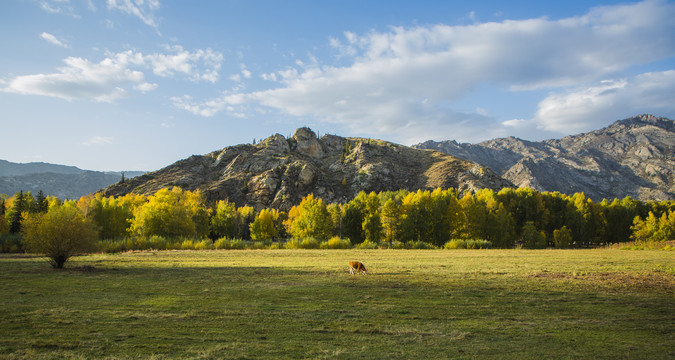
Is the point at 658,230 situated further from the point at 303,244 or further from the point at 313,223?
the point at 303,244

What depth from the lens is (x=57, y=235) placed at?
25375mm

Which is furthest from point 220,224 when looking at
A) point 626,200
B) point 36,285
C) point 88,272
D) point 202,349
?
point 626,200

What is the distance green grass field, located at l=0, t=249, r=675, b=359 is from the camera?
8.59 metres

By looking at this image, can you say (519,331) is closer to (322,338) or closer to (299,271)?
(322,338)

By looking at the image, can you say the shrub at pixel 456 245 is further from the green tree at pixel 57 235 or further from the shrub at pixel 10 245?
the shrub at pixel 10 245

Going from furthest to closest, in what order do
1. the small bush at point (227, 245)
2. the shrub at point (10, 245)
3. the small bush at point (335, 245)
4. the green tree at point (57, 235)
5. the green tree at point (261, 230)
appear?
the green tree at point (261, 230) → the small bush at point (335, 245) → the small bush at point (227, 245) → the shrub at point (10, 245) → the green tree at point (57, 235)

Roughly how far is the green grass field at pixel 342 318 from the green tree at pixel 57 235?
6.59m

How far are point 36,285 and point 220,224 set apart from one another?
79.4m

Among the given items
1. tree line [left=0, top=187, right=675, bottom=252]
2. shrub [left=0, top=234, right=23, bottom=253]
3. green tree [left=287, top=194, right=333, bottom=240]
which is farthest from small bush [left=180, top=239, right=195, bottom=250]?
green tree [left=287, top=194, right=333, bottom=240]

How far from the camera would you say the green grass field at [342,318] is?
338 inches

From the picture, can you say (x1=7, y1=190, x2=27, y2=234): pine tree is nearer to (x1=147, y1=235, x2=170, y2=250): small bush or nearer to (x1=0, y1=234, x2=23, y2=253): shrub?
(x1=0, y1=234, x2=23, y2=253): shrub

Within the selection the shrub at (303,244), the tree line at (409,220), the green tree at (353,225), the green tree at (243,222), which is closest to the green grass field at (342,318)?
the shrub at (303,244)

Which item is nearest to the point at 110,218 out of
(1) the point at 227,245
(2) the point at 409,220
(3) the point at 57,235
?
(1) the point at 227,245

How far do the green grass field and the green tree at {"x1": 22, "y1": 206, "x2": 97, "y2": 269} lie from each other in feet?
21.6
